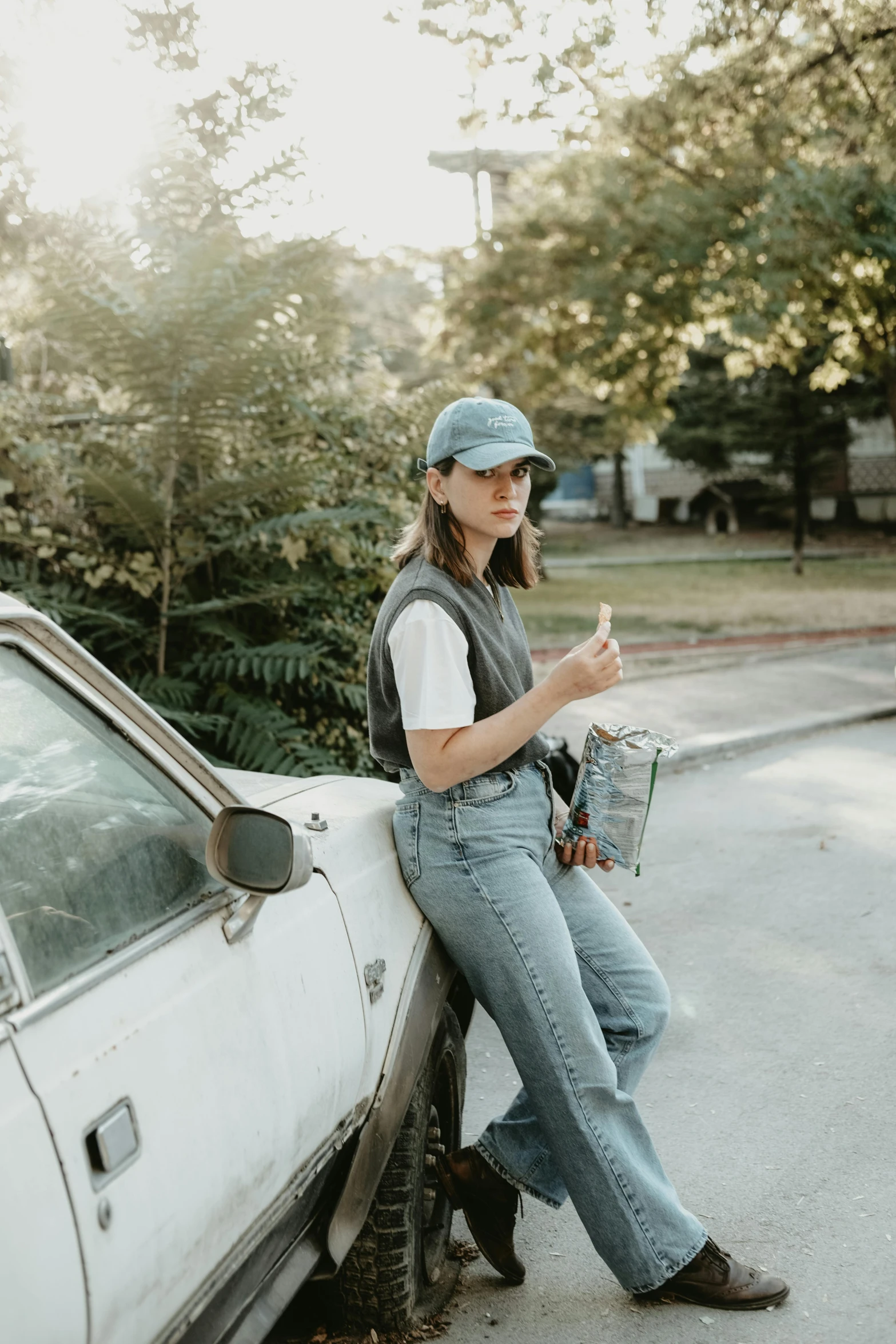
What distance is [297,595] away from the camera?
21.7 feet

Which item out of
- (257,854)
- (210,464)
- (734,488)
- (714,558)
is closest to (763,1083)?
(257,854)

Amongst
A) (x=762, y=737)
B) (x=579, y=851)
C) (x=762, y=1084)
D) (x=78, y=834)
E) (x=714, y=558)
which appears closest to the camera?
(x=78, y=834)

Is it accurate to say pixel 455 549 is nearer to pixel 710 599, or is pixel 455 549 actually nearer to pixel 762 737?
pixel 762 737

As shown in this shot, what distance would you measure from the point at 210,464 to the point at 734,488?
3762 centimetres

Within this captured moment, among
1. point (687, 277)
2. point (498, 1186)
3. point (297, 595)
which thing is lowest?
point (498, 1186)

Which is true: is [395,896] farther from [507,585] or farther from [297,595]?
[297,595]

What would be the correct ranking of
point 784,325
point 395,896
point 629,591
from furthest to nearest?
point 629,591, point 784,325, point 395,896

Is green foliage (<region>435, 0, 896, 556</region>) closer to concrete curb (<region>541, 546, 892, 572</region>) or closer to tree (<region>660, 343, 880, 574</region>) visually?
tree (<region>660, 343, 880, 574</region>)

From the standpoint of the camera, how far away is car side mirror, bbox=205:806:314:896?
213cm

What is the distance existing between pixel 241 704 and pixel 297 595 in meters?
0.62

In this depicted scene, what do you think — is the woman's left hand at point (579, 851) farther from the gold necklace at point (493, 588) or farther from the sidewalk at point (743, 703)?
the sidewalk at point (743, 703)

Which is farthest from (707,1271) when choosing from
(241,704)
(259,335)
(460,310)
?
(460,310)

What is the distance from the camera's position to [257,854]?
84.3 inches

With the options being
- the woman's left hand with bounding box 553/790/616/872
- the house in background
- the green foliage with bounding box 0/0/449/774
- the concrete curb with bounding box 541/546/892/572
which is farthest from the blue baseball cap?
the house in background
